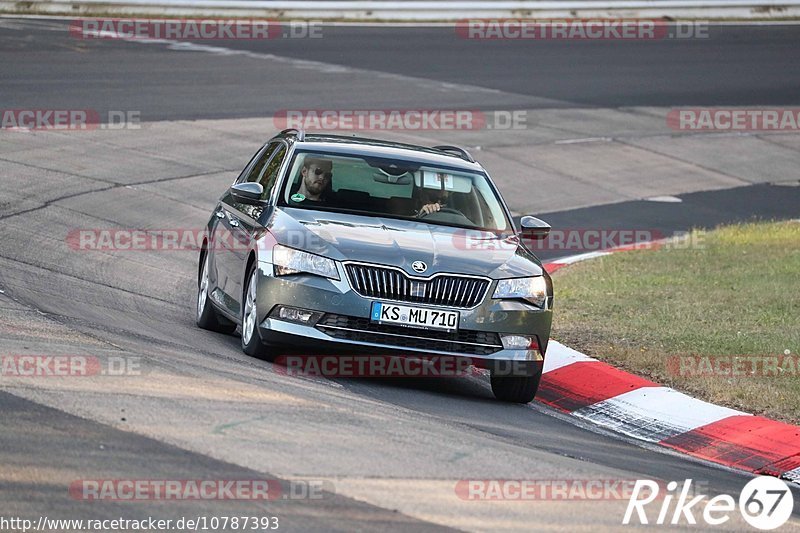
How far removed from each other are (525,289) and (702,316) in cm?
359

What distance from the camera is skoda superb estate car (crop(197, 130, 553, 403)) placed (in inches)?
357

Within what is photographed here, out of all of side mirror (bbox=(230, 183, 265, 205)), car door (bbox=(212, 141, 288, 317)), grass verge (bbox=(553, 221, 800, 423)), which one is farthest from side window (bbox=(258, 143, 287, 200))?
grass verge (bbox=(553, 221, 800, 423))

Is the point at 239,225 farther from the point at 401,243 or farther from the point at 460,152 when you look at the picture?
the point at 460,152

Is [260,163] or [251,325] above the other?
[260,163]

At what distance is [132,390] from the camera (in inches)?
291

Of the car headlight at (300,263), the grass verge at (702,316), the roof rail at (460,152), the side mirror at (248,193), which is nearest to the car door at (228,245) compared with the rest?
the side mirror at (248,193)

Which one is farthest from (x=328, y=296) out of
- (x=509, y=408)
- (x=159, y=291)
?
(x=159, y=291)

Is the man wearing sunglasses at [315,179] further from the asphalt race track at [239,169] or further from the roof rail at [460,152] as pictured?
the roof rail at [460,152]

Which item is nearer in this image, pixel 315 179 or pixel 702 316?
pixel 315 179

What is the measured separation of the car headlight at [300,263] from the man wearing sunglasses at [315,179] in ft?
2.97

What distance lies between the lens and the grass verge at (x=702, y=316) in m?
10.3

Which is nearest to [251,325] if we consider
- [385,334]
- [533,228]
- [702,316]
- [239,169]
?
[385,334]

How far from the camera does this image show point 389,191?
33.9ft

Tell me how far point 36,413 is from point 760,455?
170 inches
